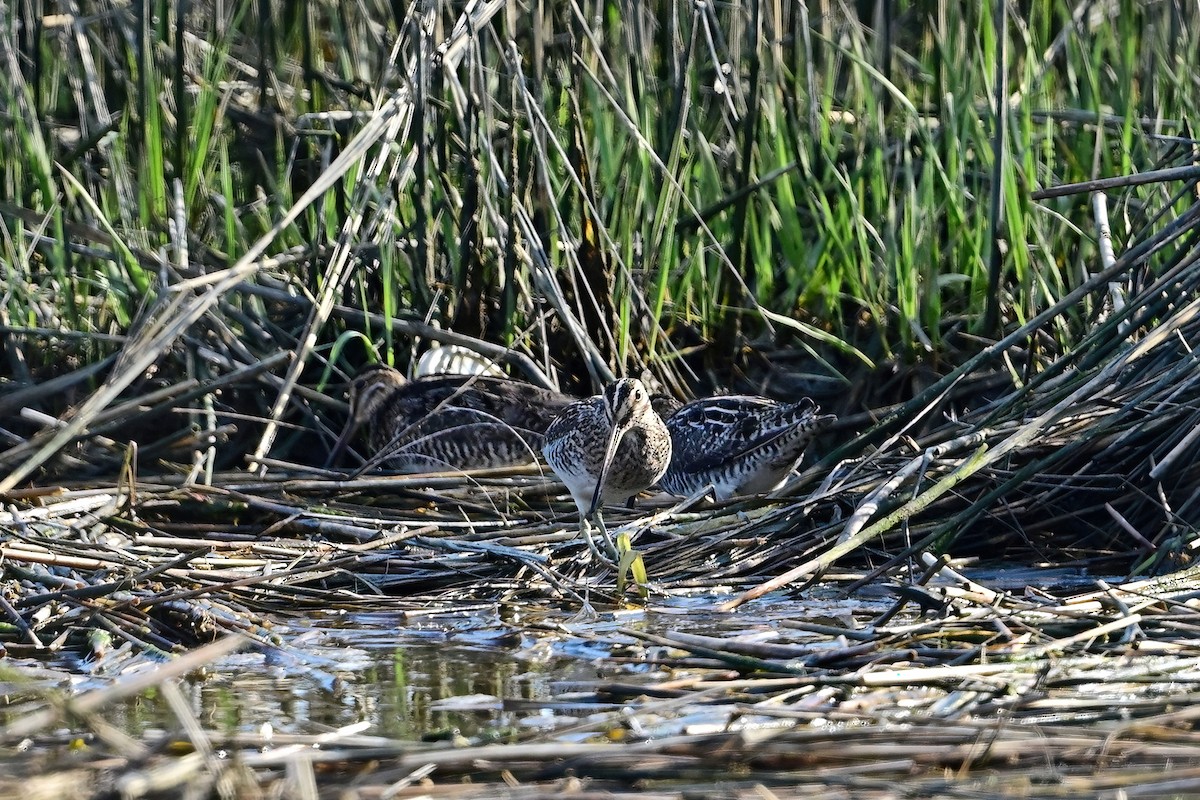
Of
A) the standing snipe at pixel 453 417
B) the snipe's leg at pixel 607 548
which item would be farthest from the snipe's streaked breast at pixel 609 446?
the snipe's leg at pixel 607 548

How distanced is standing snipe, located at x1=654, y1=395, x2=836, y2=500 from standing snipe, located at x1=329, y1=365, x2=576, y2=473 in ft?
1.61

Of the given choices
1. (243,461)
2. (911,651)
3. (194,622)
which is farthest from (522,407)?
(911,651)

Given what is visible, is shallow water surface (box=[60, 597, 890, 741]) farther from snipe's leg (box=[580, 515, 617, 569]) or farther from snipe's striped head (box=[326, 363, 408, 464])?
snipe's striped head (box=[326, 363, 408, 464])

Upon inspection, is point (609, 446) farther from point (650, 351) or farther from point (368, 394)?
point (368, 394)

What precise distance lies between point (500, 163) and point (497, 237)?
45cm

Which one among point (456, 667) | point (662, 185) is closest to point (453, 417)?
point (662, 185)

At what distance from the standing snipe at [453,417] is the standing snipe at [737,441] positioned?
49cm

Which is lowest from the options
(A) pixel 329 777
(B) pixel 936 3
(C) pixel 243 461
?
(C) pixel 243 461

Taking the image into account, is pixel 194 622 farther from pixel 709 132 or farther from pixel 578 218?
→ pixel 709 132

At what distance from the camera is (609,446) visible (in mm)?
4945

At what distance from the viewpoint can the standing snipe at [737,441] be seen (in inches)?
208

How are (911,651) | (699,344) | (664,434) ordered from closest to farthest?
1. (911,651)
2. (664,434)
3. (699,344)

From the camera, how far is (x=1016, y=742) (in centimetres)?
247

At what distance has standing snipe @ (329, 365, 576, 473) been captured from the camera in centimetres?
605
